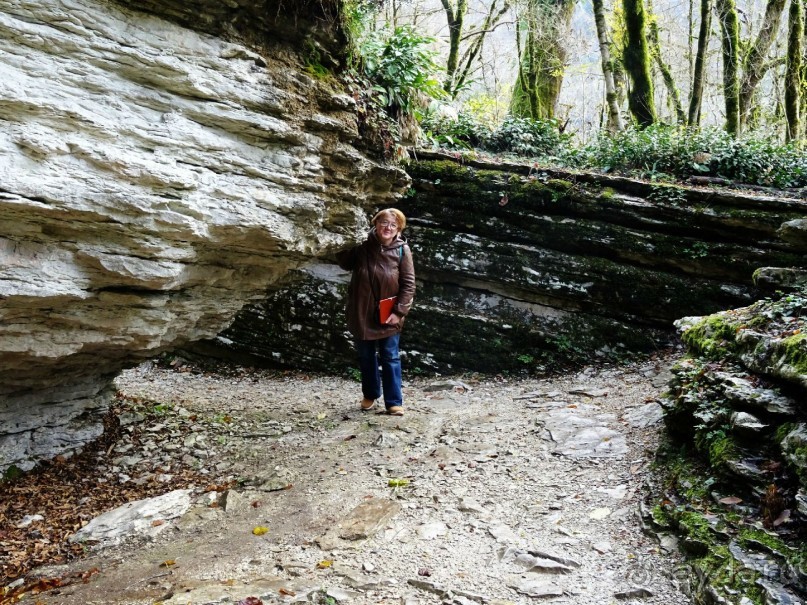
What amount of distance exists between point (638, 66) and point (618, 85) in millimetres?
4622

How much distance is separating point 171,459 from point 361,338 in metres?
2.47

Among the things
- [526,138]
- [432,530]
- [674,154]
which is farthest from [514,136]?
[432,530]

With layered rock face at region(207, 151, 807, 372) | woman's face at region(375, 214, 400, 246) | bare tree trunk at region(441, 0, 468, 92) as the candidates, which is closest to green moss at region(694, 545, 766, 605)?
woman's face at region(375, 214, 400, 246)

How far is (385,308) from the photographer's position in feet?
20.7

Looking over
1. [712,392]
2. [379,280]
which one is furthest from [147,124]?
[712,392]

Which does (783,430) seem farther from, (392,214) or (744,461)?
(392,214)

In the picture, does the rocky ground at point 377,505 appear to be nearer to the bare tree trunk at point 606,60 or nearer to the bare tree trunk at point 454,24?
the bare tree trunk at point 606,60

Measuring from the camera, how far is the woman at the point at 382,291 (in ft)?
20.7

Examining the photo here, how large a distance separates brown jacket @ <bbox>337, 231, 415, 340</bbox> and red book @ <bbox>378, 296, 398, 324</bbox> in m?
0.05

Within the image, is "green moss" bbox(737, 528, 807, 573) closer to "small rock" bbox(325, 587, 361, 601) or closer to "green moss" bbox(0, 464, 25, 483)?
"small rock" bbox(325, 587, 361, 601)

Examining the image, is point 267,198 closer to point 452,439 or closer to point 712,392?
point 452,439

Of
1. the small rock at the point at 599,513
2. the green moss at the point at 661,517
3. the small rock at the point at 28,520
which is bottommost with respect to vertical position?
the small rock at the point at 28,520

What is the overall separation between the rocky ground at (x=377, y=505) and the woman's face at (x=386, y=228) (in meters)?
2.13

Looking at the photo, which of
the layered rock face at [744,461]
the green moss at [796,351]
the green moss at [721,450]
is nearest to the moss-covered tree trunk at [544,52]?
the layered rock face at [744,461]
